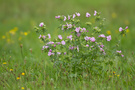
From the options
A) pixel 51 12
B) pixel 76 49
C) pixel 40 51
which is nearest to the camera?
pixel 76 49

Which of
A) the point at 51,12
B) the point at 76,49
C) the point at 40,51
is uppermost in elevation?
the point at 51,12

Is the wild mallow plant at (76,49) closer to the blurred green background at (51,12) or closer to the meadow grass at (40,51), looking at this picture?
the meadow grass at (40,51)

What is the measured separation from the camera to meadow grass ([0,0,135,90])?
2.62 metres

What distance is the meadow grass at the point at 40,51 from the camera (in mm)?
2617

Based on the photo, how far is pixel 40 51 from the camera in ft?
16.3

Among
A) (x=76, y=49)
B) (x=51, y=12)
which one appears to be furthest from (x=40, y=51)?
(x=51, y=12)

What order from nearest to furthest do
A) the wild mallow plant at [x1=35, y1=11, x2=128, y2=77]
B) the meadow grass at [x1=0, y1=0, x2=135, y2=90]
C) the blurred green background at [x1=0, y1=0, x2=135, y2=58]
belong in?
the meadow grass at [x1=0, y1=0, x2=135, y2=90] → the wild mallow plant at [x1=35, y1=11, x2=128, y2=77] → the blurred green background at [x1=0, y1=0, x2=135, y2=58]

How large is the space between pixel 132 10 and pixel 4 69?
22.5 ft

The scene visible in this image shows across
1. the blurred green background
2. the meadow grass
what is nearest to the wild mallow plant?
the meadow grass

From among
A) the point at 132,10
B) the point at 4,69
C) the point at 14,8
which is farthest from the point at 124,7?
the point at 4,69

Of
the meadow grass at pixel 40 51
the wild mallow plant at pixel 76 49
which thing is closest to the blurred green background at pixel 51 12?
the meadow grass at pixel 40 51

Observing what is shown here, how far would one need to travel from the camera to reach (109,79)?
8.79 feet

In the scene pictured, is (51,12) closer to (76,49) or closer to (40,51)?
(40,51)

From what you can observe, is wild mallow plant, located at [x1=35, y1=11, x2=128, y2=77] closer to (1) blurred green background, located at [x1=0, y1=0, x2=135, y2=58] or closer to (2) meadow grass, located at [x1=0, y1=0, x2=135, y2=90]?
(2) meadow grass, located at [x1=0, y1=0, x2=135, y2=90]
